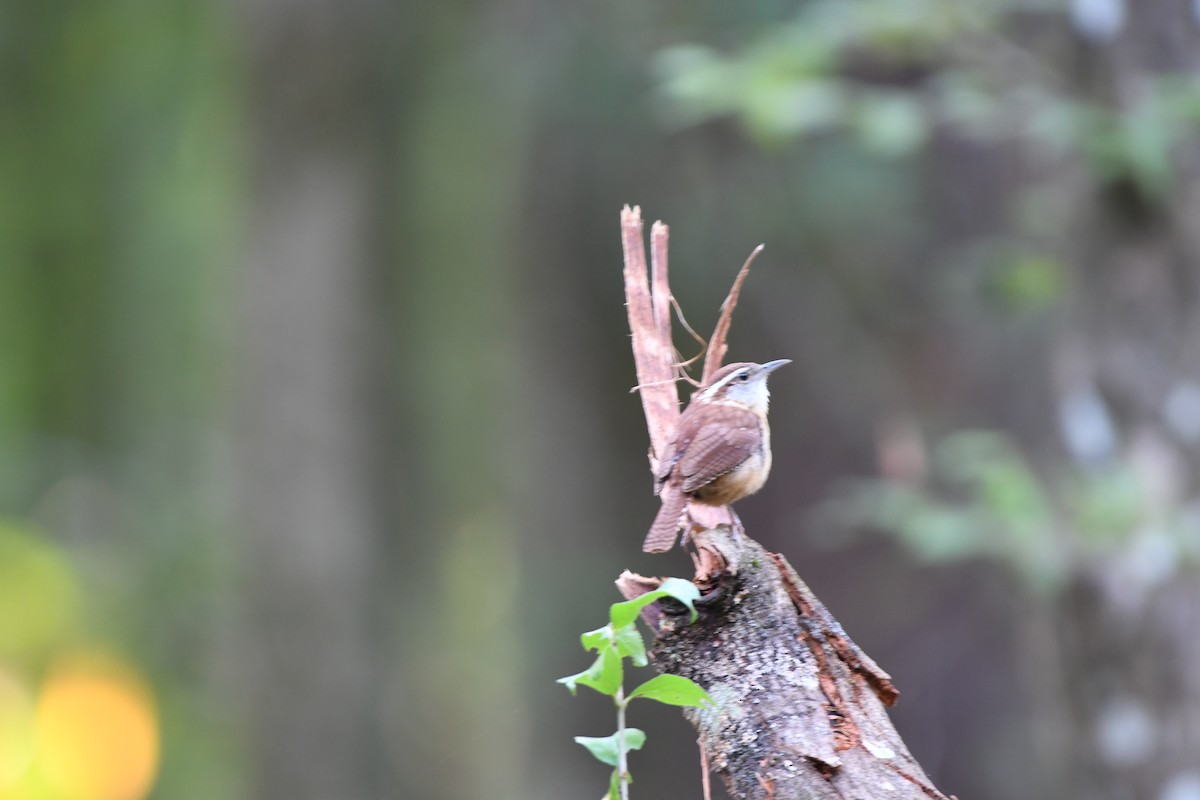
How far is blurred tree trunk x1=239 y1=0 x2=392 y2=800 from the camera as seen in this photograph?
8.29 meters

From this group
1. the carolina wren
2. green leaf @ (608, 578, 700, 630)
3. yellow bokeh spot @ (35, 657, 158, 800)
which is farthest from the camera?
yellow bokeh spot @ (35, 657, 158, 800)

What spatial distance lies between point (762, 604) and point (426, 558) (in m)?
7.28

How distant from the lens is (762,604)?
2.18 meters

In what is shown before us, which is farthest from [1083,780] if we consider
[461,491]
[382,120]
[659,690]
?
[461,491]

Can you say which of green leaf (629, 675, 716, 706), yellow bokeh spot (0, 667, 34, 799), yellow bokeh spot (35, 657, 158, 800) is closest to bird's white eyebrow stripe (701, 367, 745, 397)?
green leaf (629, 675, 716, 706)

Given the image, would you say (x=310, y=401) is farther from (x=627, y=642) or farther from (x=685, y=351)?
(x=627, y=642)

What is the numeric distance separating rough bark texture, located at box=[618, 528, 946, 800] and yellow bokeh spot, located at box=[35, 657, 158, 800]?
11087mm

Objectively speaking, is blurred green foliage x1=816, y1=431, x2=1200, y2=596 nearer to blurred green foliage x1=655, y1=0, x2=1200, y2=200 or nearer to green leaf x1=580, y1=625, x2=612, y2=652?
blurred green foliage x1=655, y1=0, x2=1200, y2=200

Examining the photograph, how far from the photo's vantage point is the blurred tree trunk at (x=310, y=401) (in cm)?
829

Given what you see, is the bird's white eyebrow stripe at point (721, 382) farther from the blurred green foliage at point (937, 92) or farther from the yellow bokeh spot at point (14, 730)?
the yellow bokeh spot at point (14, 730)

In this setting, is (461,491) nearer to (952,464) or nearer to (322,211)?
(322,211)

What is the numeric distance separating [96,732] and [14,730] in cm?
94

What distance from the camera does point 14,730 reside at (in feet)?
39.6

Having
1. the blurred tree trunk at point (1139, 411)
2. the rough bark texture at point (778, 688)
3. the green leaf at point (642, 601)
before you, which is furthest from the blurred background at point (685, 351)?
the green leaf at point (642, 601)
